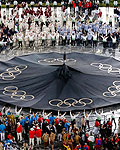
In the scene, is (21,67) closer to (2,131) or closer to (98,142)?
(2,131)

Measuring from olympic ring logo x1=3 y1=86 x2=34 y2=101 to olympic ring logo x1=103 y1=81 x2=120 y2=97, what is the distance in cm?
480

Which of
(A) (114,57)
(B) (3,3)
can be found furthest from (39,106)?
(B) (3,3)

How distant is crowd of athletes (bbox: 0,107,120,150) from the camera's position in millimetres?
23609

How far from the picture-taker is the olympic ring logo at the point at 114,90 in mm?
29311

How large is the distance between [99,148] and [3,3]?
3563cm

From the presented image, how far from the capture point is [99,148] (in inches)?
931

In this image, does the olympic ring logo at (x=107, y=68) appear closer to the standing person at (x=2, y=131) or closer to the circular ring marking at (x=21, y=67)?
the circular ring marking at (x=21, y=67)

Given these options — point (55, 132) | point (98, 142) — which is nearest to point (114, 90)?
point (55, 132)

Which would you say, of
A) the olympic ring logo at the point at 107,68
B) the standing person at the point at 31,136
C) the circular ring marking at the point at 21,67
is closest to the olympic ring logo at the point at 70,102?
the standing person at the point at 31,136

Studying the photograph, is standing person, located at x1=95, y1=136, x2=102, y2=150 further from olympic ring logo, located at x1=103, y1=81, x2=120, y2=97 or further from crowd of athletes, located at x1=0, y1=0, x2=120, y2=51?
crowd of athletes, located at x1=0, y1=0, x2=120, y2=51

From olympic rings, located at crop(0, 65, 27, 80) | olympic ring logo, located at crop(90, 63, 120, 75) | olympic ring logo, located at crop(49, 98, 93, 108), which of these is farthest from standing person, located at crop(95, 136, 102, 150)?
olympic rings, located at crop(0, 65, 27, 80)

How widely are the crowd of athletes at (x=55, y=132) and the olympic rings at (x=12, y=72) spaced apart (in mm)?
4787

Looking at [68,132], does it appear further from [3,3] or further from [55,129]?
[3,3]

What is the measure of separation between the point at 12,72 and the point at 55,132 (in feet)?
27.6
